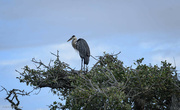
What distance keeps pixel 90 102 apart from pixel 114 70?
1.79m

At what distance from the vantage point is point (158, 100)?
7.75 meters

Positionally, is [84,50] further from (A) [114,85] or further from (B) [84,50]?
(A) [114,85]

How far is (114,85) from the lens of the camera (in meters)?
6.62

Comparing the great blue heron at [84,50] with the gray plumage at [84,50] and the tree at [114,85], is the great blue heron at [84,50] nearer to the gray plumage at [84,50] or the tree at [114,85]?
the gray plumage at [84,50]

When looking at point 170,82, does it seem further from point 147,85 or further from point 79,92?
point 79,92

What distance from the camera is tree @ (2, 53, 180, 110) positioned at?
20.3 feet

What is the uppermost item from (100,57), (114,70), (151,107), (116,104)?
(100,57)

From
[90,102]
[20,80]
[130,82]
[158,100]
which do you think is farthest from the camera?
[20,80]

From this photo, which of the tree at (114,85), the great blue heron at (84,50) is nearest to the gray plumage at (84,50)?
the great blue heron at (84,50)

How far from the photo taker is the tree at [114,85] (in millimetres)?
6199

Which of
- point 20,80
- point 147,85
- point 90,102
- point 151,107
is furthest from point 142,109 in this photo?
point 20,80

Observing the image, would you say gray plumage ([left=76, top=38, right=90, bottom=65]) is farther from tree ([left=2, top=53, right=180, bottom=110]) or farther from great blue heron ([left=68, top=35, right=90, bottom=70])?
tree ([left=2, top=53, right=180, bottom=110])

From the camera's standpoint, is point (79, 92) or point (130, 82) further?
point (130, 82)

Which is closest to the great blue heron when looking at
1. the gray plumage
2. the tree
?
the gray plumage
